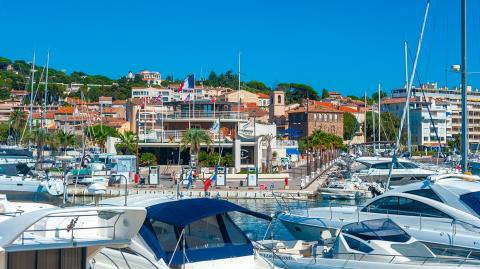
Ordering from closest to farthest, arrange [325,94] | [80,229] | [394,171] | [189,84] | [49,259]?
[49,259]
[80,229]
[394,171]
[189,84]
[325,94]

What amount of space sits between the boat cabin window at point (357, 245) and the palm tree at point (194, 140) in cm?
4486

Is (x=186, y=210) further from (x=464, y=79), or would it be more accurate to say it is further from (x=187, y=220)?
(x=464, y=79)

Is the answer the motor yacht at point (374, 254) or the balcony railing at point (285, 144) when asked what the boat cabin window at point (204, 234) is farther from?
the balcony railing at point (285, 144)

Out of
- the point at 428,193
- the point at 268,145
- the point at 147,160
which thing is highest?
the point at 268,145

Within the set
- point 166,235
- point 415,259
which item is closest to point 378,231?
point 415,259

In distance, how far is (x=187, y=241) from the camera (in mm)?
12164

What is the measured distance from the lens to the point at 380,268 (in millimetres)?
13711

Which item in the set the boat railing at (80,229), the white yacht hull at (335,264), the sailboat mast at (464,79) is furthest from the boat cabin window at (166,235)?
the sailboat mast at (464,79)

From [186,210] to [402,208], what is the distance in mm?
7534

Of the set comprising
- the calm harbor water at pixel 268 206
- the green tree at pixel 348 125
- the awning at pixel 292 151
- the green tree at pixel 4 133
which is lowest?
the calm harbor water at pixel 268 206

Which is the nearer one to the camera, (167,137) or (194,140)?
(194,140)

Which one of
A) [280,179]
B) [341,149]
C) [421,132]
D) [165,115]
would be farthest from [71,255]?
[421,132]

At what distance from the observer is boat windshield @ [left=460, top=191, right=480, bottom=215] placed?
1695 centimetres

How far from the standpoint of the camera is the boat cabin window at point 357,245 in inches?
570
